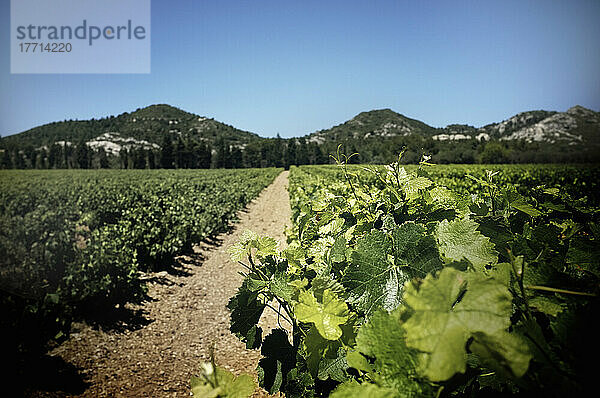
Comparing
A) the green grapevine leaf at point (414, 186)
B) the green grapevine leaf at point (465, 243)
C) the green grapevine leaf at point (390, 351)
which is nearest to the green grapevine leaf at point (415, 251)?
the green grapevine leaf at point (465, 243)

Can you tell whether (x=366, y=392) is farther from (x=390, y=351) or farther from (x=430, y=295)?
(x=430, y=295)

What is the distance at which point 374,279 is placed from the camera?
82 centimetres

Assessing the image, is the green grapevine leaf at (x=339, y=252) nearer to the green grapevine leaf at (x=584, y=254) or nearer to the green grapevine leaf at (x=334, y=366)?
the green grapevine leaf at (x=334, y=366)

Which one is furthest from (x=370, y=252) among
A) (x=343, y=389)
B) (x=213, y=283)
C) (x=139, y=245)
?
(x=139, y=245)

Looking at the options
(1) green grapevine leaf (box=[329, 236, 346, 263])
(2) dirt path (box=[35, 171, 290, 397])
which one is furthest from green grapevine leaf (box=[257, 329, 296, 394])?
(2) dirt path (box=[35, 171, 290, 397])

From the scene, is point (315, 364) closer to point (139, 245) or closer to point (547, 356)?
point (547, 356)

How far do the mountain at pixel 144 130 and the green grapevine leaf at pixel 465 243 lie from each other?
13250 centimetres

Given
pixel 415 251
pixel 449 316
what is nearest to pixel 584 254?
pixel 415 251

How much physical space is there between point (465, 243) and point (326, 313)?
44cm

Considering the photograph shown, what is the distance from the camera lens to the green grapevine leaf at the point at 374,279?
0.81 meters

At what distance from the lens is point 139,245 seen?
7.43 meters

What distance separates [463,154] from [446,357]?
68.5m

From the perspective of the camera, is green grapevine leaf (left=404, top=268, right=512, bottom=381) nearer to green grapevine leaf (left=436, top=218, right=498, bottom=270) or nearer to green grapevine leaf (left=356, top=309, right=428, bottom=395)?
green grapevine leaf (left=356, top=309, right=428, bottom=395)

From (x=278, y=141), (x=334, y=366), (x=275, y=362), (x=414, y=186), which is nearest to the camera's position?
(x=334, y=366)
